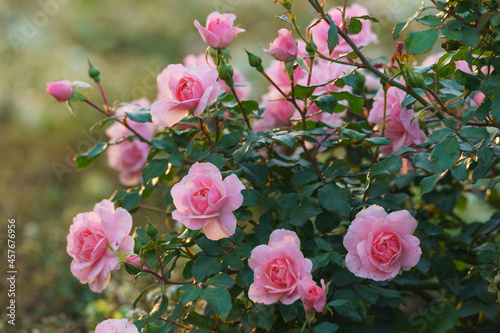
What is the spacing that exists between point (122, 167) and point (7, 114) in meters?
2.67

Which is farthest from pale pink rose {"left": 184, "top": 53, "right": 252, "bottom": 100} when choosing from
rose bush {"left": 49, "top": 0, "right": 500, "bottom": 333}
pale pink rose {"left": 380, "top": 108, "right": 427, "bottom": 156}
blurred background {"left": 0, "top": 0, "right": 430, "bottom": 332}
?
blurred background {"left": 0, "top": 0, "right": 430, "bottom": 332}

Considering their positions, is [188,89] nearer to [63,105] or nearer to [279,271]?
[279,271]

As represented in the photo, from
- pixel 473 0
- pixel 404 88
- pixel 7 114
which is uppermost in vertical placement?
pixel 473 0

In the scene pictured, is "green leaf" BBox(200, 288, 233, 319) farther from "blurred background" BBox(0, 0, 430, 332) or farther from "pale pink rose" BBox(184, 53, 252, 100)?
"blurred background" BBox(0, 0, 430, 332)

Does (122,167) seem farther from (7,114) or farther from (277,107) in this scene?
(7,114)

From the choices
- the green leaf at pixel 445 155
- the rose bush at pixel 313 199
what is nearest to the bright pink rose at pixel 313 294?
the rose bush at pixel 313 199

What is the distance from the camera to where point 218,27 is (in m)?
0.96

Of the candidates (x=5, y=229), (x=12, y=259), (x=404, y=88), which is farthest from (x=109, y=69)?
(x=404, y=88)

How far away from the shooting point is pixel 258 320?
90 cm

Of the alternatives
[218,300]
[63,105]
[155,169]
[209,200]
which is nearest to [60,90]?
[155,169]

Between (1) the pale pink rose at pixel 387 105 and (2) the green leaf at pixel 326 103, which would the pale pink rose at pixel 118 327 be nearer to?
(2) the green leaf at pixel 326 103

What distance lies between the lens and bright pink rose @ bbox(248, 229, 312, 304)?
0.82 m

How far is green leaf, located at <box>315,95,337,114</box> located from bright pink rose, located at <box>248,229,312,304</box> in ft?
0.82

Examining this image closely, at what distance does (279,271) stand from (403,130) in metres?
0.42
